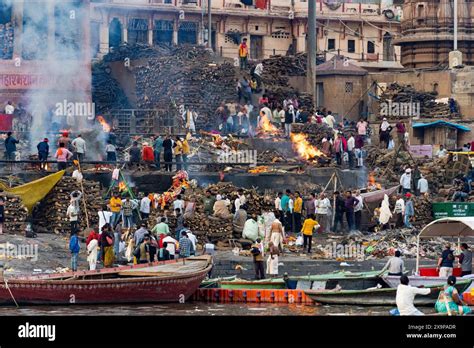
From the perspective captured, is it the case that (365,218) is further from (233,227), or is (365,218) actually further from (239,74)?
(239,74)

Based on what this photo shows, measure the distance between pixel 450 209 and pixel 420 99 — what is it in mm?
13480

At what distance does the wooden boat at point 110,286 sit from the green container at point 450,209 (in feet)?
38.7

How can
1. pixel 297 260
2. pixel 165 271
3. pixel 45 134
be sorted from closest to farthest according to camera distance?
pixel 165 271
pixel 297 260
pixel 45 134

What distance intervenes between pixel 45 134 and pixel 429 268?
1619 centimetres

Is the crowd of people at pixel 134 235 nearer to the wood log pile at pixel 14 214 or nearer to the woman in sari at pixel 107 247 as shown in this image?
the woman in sari at pixel 107 247

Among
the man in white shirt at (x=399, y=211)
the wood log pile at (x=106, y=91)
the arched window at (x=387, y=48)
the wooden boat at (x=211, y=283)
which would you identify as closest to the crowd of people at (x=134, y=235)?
the wooden boat at (x=211, y=283)

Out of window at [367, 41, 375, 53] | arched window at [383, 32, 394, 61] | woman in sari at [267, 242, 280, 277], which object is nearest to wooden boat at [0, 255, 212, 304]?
woman in sari at [267, 242, 280, 277]

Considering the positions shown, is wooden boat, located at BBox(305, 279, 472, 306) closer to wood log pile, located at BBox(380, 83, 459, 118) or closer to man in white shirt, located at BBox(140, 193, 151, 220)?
man in white shirt, located at BBox(140, 193, 151, 220)

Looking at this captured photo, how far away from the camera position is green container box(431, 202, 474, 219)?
41.9 m

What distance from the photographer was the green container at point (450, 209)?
138 feet

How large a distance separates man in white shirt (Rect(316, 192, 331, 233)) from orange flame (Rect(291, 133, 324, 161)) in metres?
5.16

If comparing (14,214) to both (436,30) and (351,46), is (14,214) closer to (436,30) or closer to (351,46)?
(436,30)
